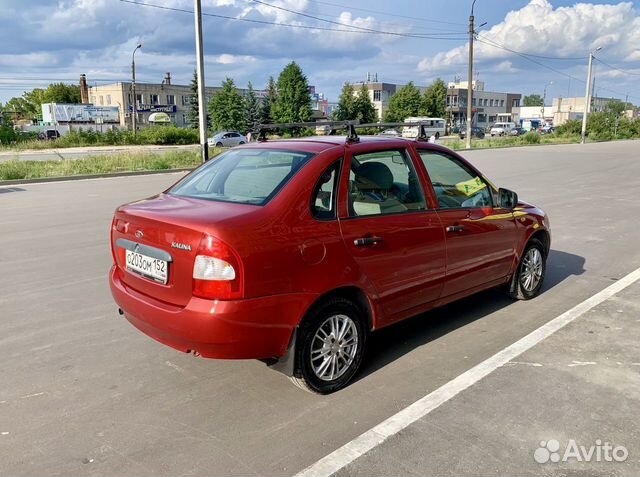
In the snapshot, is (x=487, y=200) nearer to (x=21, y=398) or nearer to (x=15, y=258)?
(x=21, y=398)

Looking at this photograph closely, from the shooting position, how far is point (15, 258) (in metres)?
7.06

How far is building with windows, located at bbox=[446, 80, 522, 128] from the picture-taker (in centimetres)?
10981

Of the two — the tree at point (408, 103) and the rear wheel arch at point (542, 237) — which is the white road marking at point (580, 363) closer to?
the rear wheel arch at point (542, 237)

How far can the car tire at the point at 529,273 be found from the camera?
537 cm

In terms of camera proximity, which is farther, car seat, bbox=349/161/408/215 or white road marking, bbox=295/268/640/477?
car seat, bbox=349/161/408/215

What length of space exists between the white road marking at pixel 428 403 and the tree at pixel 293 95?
64.2 metres

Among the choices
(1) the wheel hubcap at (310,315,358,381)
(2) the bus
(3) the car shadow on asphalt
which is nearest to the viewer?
(1) the wheel hubcap at (310,315,358,381)

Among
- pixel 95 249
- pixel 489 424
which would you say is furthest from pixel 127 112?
pixel 489 424

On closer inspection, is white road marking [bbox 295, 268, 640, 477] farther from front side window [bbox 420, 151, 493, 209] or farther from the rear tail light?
front side window [bbox 420, 151, 493, 209]

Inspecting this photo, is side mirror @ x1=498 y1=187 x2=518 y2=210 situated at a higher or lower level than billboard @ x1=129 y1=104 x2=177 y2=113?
lower

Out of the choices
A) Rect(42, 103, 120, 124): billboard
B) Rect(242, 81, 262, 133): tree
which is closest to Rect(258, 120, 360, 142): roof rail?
Rect(242, 81, 262, 133): tree

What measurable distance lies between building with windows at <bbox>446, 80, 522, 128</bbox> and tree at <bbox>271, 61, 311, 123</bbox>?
1844 inches

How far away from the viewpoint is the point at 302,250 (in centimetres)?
326
